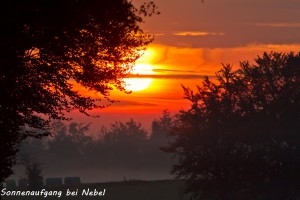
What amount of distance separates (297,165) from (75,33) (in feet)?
191

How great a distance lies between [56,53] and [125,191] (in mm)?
69444

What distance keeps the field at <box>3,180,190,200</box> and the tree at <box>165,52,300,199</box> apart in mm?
8365

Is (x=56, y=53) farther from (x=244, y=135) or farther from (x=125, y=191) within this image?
(x=125, y=191)

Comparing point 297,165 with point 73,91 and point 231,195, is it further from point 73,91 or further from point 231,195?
point 73,91

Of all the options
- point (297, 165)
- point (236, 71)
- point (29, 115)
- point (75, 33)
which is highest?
point (236, 71)

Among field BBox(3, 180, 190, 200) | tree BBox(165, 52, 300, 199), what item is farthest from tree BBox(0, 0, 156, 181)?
field BBox(3, 180, 190, 200)

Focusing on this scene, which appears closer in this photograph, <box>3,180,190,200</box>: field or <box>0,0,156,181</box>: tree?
<box>0,0,156,181</box>: tree

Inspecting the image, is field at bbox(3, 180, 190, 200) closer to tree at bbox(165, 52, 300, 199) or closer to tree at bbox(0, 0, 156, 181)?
tree at bbox(165, 52, 300, 199)

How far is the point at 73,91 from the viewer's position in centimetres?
2980

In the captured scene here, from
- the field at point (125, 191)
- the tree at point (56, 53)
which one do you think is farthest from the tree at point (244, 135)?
the tree at point (56, 53)

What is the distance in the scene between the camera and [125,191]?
9519 centimetres

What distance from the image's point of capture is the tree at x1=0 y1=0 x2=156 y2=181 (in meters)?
25.4

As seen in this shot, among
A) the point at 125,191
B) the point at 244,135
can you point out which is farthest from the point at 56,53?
the point at 125,191

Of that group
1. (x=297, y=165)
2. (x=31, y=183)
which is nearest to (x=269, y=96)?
(x=297, y=165)
